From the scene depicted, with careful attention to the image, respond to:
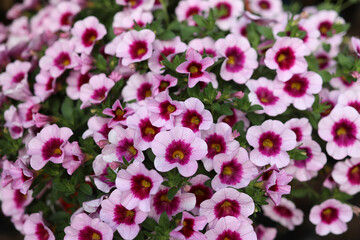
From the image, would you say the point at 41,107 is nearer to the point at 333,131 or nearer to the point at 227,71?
the point at 227,71

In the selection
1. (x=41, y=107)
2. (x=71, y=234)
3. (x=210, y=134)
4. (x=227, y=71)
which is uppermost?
(x=227, y=71)

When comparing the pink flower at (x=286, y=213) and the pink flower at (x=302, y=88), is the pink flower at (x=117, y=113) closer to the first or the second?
the pink flower at (x=302, y=88)

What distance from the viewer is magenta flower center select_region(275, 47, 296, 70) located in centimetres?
148

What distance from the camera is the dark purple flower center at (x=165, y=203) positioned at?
4.23 ft

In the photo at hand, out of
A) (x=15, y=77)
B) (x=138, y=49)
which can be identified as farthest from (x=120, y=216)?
(x=15, y=77)

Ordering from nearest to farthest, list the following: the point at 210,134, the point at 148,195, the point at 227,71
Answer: the point at 148,195, the point at 210,134, the point at 227,71

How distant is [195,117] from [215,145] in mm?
141

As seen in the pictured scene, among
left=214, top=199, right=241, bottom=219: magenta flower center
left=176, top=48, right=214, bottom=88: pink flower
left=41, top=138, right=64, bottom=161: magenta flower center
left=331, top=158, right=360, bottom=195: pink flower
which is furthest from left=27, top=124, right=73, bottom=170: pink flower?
left=331, top=158, right=360, bottom=195: pink flower

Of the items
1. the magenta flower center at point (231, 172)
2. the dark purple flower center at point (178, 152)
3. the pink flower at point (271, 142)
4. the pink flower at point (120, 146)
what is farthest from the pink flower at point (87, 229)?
the pink flower at point (271, 142)

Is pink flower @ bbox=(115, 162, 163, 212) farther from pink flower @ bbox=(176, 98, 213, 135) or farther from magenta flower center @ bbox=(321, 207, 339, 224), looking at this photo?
magenta flower center @ bbox=(321, 207, 339, 224)

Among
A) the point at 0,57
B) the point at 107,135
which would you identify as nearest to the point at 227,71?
the point at 107,135

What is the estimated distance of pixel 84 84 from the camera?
153 centimetres

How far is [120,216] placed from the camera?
1.27 m

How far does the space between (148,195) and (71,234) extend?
1.12 ft
